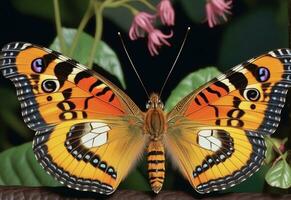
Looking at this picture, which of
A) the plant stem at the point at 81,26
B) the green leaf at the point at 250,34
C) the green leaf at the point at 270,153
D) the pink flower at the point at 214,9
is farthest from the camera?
the green leaf at the point at 250,34

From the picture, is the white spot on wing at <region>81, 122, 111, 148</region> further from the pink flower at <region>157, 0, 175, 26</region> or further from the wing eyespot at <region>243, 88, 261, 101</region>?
the pink flower at <region>157, 0, 175, 26</region>

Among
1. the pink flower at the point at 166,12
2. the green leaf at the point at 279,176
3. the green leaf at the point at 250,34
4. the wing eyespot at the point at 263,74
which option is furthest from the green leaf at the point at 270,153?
the green leaf at the point at 250,34

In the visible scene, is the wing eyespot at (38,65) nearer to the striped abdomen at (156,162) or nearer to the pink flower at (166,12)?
the striped abdomen at (156,162)

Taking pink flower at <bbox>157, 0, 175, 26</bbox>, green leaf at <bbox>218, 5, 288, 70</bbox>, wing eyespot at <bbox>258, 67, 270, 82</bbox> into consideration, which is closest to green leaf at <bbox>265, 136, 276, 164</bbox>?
wing eyespot at <bbox>258, 67, 270, 82</bbox>

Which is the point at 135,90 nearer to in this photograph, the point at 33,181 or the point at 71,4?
the point at 71,4

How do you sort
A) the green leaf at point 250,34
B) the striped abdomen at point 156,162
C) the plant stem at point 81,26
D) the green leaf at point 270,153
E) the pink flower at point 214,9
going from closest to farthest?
the striped abdomen at point 156,162
the green leaf at point 270,153
the plant stem at point 81,26
the pink flower at point 214,9
the green leaf at point 250,34

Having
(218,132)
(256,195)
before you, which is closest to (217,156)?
(218,132)
